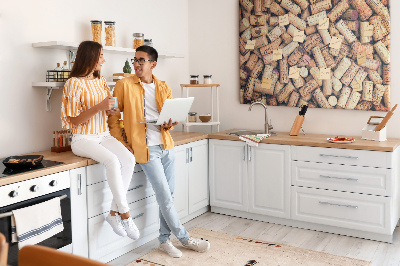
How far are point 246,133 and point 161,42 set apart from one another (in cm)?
124

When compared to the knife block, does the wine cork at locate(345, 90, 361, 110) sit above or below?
above

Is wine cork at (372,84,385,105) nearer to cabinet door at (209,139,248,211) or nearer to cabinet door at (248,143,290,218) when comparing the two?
cabinet door at (248,143,290,218)

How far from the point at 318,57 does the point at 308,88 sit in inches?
11.6

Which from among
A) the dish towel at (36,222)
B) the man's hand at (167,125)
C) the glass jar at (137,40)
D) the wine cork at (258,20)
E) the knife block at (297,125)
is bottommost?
the dish towel at (36,222)

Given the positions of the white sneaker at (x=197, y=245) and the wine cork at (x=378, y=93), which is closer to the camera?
the white sneaker at (x=197, y=245)

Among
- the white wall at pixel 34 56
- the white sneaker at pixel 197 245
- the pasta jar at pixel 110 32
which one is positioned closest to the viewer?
the white wall at pixel 34 56

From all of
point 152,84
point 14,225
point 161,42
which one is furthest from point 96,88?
point 161,42

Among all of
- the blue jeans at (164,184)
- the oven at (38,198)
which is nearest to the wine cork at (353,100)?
the blue jeans at (164,184)

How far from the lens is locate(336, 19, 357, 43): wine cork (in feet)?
13.0

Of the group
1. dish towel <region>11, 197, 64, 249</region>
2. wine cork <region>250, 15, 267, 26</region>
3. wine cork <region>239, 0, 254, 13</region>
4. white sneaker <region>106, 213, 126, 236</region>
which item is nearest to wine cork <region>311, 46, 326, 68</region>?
wine cork <region>250, 15, 267, 26</region>

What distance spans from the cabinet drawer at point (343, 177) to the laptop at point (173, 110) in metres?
1.19

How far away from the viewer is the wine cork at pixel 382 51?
384 centimetres

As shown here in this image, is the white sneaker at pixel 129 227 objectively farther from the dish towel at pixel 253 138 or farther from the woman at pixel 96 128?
the dish towel at pixel 253 138

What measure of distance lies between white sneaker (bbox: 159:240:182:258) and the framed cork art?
181cm
